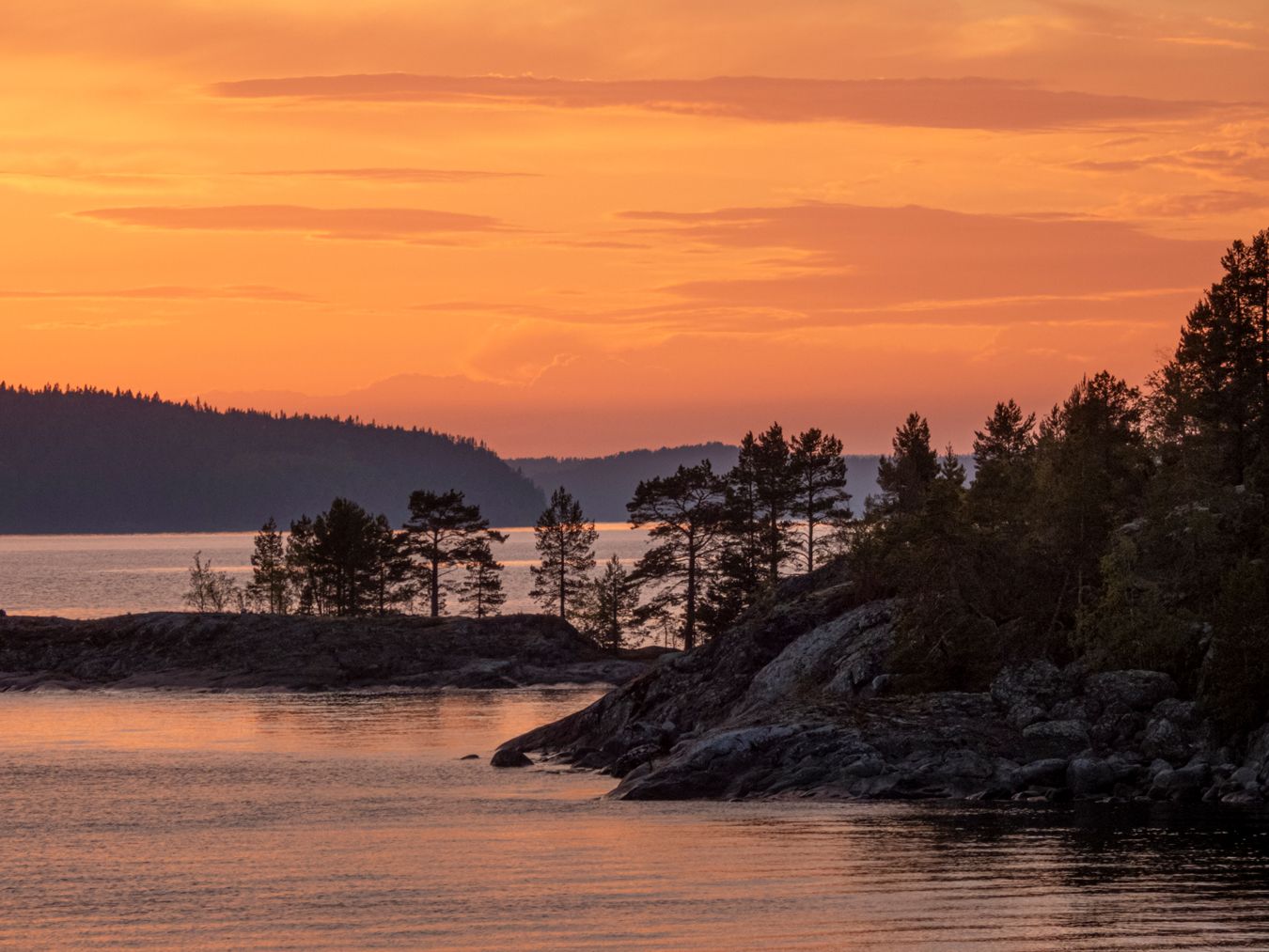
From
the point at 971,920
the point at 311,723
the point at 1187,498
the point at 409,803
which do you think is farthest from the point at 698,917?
the point at 311,723

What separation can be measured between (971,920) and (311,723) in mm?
54909

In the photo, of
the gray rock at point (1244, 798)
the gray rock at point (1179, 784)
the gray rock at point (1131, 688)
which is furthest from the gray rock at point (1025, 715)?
Result: the gray rock at point (1244, 798)

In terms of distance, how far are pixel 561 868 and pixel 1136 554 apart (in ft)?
98.8

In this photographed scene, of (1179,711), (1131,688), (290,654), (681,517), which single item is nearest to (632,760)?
(1131,688)

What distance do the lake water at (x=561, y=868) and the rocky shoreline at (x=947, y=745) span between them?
8.37 ft

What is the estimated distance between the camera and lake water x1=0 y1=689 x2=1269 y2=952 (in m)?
31.3

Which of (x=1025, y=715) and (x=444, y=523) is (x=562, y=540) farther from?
(x=1025, y=715)

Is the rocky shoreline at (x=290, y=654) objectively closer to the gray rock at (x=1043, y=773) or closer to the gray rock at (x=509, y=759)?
the gray rock at (x=509, y=759)

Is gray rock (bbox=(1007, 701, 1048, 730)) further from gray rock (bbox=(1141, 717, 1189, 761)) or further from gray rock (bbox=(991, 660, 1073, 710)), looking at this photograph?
gray rock (bbox=(1141, 717, 1189, 761))

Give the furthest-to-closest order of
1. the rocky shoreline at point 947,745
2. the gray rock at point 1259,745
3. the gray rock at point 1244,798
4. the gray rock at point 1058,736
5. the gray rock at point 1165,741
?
the gray rock at point 1058,736, the gray rock at point 1165,741, the rocky shoreline at point 947,745, the gray rock at point 1259,745, the gray rock at point 1244,798

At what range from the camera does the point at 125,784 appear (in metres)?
58.1

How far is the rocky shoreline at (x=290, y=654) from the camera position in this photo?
105312mm

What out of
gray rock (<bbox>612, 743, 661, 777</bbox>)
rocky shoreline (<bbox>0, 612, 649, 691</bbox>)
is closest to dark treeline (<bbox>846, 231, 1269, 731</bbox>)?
gray rock (<bbox>612, 743, 661, 777</bbox>)

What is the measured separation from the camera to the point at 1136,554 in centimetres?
6041
